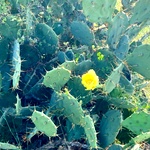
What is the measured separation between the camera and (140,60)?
2264 millimetres

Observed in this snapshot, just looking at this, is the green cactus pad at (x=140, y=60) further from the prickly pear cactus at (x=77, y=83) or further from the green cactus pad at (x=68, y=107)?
the green cactus pad at (x=68, y=107)

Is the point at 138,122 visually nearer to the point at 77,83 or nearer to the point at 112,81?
the point at 112,81

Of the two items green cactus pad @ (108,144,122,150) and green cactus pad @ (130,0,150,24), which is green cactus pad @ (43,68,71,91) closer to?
green cactus pad @ (108,144,122,150)

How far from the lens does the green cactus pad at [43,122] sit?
1.88 meters

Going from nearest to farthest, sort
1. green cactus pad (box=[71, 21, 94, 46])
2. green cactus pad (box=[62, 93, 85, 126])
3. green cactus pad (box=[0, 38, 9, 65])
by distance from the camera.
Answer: green cactus pad (box=[62, 93, 85, 126]) < green cactus pad (box=[0, 38, 9, 65]) < green cactus pad (box=[71, 21, 94, 46])

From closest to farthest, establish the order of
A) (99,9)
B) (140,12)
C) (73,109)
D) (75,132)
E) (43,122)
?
1. (43,122)
2. (73,109)
3. (75,132)
4. (99,9)
5. (140,12)

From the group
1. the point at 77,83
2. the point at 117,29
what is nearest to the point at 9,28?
the point at 77,83

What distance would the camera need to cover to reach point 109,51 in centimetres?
239

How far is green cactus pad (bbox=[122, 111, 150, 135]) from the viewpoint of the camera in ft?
6.73

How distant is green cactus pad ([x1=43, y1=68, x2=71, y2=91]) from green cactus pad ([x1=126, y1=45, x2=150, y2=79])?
44 centimetres

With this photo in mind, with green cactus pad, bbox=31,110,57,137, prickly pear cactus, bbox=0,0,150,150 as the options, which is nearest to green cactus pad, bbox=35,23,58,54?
prickly pear cactus, bbox=0,0,150,150

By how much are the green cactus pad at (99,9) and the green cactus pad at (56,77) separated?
546mm

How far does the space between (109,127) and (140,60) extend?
46 centimetres

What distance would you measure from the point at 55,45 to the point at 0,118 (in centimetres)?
66
